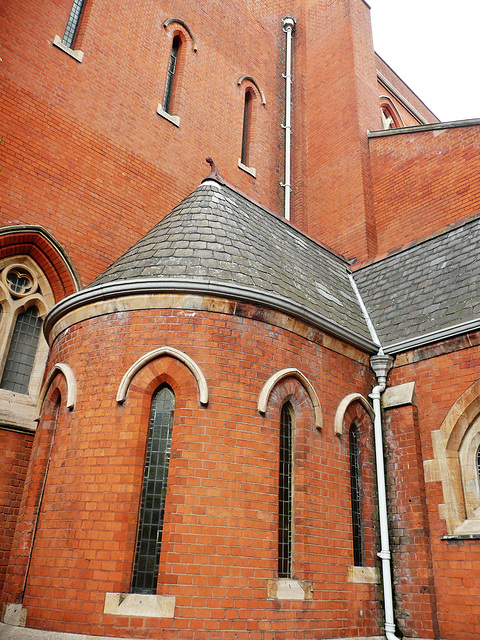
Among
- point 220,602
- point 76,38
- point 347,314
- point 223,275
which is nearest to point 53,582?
point 220,602

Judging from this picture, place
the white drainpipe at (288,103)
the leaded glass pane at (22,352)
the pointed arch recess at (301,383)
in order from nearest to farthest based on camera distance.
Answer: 1. the pointed arch recess at (301,383)
2. the leaded glass pane at (22,352)
3. the white drainpipe at (288,103)

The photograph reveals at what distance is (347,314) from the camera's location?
9078 mm

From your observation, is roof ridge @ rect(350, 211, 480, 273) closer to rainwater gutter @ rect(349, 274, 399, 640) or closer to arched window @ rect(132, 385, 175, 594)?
rainwater gutter @ rect(349, 274, 399, 640)

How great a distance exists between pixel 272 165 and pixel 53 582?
1202 cm

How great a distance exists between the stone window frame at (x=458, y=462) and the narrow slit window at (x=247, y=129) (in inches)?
360

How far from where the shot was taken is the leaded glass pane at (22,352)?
855cm

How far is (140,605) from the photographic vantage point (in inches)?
220

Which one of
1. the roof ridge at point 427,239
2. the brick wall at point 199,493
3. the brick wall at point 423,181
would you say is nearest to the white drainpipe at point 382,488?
the brick wall at point 199,493

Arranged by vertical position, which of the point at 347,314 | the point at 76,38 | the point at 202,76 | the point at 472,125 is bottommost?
the point at 347,314

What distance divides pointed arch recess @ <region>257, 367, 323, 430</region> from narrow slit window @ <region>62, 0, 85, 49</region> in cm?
833

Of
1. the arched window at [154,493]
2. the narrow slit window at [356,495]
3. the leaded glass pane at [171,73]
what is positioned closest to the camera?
the arched window at [154,493]

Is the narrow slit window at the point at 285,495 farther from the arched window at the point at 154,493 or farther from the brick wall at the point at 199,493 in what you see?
the arched window at the point at 154,493

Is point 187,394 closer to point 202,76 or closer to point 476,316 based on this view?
point 476,316

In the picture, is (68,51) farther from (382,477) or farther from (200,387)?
(382,477)
